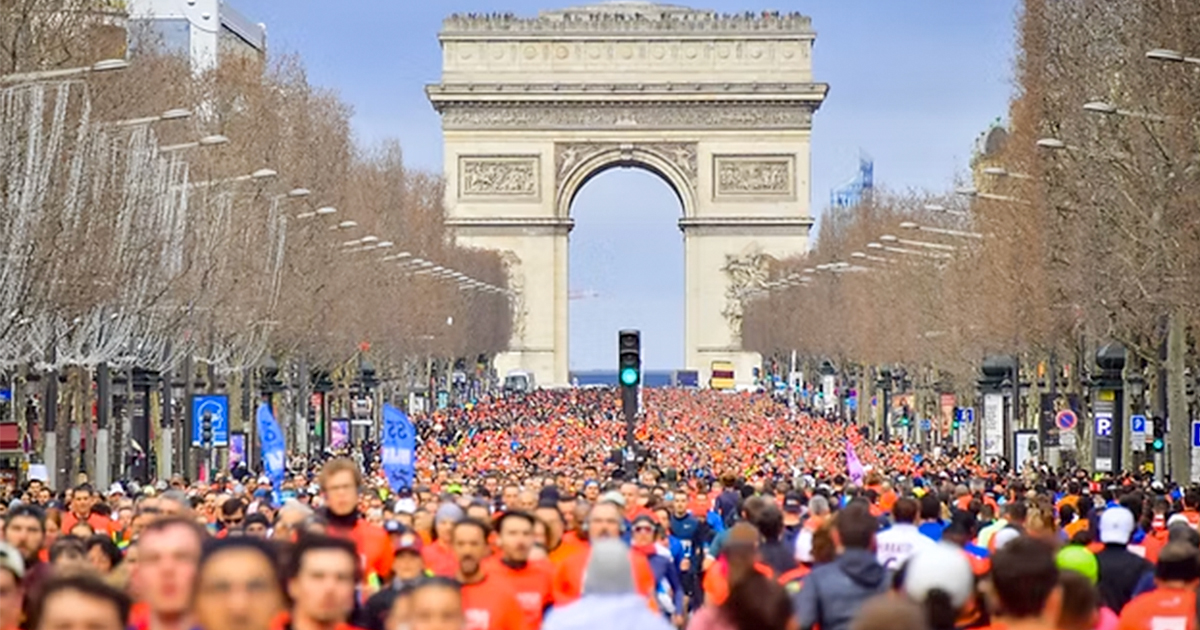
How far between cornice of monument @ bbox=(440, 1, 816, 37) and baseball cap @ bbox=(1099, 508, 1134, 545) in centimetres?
12452

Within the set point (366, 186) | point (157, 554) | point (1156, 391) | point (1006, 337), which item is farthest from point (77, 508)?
point (366, 186)

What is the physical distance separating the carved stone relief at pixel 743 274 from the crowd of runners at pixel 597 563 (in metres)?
112

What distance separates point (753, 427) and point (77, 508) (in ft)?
206

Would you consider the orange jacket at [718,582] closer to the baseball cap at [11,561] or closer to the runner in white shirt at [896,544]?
the runner in white shirt at [896,544]

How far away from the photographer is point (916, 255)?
92625 millimetres

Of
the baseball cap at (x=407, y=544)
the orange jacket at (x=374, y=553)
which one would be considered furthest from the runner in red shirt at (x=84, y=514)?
the orange jacket at (x=374, y=553)

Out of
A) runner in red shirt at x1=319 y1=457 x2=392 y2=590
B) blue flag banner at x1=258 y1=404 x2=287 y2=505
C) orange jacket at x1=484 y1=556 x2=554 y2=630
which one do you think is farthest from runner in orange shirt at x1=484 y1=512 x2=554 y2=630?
blue flag banner at x1=258 y1=404 x2=287 y2=505

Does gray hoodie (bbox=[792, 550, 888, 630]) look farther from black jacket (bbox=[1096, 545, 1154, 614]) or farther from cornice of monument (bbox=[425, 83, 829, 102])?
cornice of monument (bbox=[425, 83, 829, 102])

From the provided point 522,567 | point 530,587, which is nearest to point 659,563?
point 522,567

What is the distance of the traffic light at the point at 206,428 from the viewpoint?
53.4 metres

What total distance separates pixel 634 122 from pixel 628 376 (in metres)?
97.8

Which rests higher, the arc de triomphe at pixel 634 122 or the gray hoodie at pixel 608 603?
the arc de triomphe at pixel 634 122

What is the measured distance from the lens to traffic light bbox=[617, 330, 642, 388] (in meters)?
46.7

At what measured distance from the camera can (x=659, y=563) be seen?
2003 centimetres
